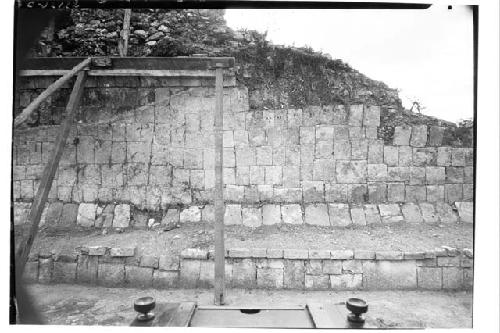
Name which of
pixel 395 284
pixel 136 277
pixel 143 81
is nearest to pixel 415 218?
pixel 395 284

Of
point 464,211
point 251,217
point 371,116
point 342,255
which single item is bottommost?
point 342,255

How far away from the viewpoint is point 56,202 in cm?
557

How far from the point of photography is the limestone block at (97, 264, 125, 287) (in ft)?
16.0

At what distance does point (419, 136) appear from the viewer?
18.6 ft

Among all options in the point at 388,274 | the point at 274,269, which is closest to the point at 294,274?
the point at 274,269

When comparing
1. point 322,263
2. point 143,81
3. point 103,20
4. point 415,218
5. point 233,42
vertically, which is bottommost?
point 322,263

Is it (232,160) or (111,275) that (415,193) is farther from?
(111,275)

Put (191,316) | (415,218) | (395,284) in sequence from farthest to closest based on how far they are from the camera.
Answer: (415,218)
(395,284)
(191,316)

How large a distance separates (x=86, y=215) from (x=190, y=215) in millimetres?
1895

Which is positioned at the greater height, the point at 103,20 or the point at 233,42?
the point at 103,20

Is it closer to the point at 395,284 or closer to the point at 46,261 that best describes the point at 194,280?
the point at 46,261

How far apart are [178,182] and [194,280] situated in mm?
1761

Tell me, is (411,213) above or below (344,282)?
above

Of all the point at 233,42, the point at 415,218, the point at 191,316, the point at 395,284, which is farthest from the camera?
the point at 233,42
